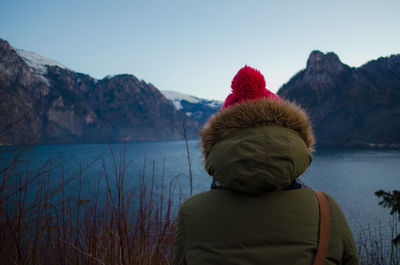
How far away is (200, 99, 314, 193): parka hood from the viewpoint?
76 cm

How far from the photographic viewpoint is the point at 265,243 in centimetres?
77

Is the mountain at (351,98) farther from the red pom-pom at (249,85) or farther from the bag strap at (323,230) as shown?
the bag strap at (323,230)

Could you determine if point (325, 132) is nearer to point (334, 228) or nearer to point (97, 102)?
point (334, 228)

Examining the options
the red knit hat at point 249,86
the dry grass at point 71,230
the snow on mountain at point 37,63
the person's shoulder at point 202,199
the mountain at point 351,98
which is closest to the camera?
the person's shoulder at point 202,199

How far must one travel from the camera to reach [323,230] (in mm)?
770

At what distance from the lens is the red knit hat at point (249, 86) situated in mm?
1184

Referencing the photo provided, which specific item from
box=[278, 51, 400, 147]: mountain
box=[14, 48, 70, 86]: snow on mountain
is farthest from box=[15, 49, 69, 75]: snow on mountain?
box=[278, 51, 400, 147]: mountain

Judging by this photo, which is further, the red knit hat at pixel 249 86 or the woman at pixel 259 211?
the red knit hat at pixel 249 86

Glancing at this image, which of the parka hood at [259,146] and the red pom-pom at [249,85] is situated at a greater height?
the red pom-pom at [249,85]

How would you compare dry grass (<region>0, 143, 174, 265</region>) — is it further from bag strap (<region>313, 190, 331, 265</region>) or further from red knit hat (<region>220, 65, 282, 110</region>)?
bag strap (<region>313, 190, 331, 265</region>)

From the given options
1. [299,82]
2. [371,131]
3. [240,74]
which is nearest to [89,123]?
[299,82]

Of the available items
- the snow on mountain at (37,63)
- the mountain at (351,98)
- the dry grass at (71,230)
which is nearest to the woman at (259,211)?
the dry grass at (71,230)

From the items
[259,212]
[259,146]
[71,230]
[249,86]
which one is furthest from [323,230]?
[71,230]

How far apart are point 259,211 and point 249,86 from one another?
0.63m
